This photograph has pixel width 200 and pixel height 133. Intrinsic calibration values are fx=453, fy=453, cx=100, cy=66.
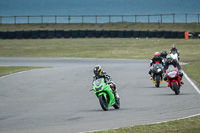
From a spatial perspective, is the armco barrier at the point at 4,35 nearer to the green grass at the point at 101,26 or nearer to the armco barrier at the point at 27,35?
the armco barrier at the point at 27,35

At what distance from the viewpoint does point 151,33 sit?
56750 millimetres

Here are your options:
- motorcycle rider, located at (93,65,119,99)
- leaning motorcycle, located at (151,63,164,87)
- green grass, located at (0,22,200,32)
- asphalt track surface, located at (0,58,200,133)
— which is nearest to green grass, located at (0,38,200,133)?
green grass, located at (0,22,200,32)

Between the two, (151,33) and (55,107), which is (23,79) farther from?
(151,33)

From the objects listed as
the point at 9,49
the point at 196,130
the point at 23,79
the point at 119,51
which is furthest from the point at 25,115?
the point at 9,49

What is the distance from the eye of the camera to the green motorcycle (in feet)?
39.9

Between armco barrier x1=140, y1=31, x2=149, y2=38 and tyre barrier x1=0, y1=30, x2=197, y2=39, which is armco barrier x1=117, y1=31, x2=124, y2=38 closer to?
tyre barrier x1=0, y1=30, x2=197, y2=39

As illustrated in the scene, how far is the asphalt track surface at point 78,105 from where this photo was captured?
1013 centimetres

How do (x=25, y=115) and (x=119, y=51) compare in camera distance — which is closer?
(x=25, y=115)

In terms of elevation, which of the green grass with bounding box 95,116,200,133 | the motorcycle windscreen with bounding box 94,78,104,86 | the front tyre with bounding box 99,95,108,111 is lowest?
the green grass with bounding box 95,116,200,133

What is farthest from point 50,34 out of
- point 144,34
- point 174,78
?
point 174,78

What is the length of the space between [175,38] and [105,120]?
149 ft

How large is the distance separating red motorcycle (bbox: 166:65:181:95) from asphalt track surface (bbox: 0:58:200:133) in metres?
0.26

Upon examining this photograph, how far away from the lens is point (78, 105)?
13562mm

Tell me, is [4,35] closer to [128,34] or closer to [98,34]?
[98,34]
